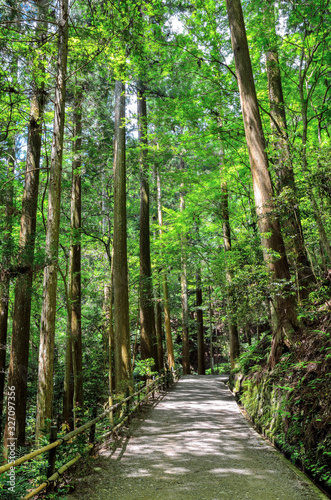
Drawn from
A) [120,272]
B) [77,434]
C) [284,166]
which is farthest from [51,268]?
[284,166]

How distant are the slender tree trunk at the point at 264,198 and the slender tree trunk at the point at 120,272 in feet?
13.7

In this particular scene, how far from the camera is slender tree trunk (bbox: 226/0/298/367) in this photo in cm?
704

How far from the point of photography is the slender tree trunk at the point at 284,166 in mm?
6496

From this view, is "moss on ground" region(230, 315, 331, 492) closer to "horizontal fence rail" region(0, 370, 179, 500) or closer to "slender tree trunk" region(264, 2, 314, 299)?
"slender tree trunk" region(264, 2, 314, 299)

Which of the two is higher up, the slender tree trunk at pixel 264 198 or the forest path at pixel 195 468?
the slender tree trunk at pixel 264 198

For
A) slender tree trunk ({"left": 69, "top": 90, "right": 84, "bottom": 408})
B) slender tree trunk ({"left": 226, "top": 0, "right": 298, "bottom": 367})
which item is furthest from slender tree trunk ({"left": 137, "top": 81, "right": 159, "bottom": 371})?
slender tree trunk ({"left": 226, "top": 0, "right": 298, "bottom": 367})

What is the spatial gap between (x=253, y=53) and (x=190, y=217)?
23.0 feet

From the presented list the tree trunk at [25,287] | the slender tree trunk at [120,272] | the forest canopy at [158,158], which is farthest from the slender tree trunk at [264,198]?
the tree trunk at [25,287]

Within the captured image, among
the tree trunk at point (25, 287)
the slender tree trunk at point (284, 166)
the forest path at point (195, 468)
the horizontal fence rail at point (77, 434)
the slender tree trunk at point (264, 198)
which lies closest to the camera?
the horizontal fence rail at point (77, 434)

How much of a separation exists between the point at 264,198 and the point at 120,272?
16.2 ft

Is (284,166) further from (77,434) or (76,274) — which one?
(76,274)

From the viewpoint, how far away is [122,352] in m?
9.52

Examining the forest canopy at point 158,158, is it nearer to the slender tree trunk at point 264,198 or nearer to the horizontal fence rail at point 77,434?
the slender tree trunk at point 264,198

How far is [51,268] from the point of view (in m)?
6.71
